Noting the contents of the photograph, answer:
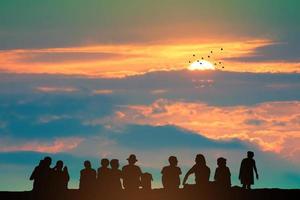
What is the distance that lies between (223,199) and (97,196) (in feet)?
17.8

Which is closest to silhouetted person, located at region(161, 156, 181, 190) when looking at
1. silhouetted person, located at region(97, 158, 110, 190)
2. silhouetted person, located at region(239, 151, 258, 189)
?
silhouetted person, located at region(97, 158, 110, 190)

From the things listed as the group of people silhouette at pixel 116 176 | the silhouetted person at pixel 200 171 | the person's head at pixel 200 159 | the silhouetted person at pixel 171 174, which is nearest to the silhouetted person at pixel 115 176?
the group of people silhouette at pixel 116 176

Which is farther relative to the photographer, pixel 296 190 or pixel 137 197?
pixel 296 190

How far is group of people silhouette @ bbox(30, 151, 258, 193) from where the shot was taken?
3172 cm

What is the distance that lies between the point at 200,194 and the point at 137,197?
2.71m

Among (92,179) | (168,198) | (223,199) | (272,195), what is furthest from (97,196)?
(272,195)

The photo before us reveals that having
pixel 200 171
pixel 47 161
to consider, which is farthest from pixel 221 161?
pixel 47 161

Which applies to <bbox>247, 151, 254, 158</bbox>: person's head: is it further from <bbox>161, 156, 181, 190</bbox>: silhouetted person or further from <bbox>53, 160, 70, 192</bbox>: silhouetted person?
<bbox>53, 160, 70, 192</bbox>: silhouetted person

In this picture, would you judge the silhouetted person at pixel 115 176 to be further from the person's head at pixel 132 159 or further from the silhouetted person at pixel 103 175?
the person's head at pixel 132 159

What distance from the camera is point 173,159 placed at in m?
31.7

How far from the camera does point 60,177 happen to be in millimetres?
32438

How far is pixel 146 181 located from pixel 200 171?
264cm

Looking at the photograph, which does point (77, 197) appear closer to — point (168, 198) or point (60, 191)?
point (60, 191)

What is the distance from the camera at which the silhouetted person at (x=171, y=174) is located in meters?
32.0
